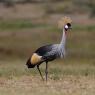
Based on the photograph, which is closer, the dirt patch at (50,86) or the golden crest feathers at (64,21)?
the dirt patch at (50,86)

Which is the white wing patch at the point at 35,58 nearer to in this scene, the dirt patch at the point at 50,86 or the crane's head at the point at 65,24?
the dirt patch at the point at 50,86

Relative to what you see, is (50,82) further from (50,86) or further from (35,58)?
(50,86)

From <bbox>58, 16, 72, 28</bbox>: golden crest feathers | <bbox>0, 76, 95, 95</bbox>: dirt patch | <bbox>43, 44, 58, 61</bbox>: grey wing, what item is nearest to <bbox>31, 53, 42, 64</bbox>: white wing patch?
<bbox>43, 44, 58, 61</bbox>: grey wing

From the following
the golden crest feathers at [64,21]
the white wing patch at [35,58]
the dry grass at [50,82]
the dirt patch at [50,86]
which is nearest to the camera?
the dirt patch at [50,86]

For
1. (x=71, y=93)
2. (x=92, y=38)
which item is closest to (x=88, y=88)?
(x=71, y=93)

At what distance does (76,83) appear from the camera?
14.3 meters

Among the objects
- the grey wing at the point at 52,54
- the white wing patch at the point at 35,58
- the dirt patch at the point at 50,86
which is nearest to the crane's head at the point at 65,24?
the grey wing at the point at 52,54

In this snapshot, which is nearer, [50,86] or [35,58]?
[50,86]

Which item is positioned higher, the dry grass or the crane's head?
the crane's head

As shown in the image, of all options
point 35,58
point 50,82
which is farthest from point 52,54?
point 50,82

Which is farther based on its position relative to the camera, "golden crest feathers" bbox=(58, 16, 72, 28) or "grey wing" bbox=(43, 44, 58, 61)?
"golden crest feathers" bbox=(58, 16, 72, 28)

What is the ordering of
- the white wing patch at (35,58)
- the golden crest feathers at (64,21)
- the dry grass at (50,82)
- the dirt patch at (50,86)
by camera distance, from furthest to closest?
the golden crest feathers at (64,21) → the white wing patch at (35,58) → the dry grass at (50,82) → the dirt patch at (50,86)

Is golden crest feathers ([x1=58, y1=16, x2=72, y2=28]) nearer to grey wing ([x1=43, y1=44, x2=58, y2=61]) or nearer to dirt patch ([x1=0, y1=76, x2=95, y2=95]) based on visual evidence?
grey wing ([x1=43, y1=44, x2=58, y2=61])

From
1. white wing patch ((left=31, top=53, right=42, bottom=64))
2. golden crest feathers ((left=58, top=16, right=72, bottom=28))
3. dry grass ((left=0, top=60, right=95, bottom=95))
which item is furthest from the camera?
golden crest feathers ((left=58, top=16, right=72, bottom=28))
